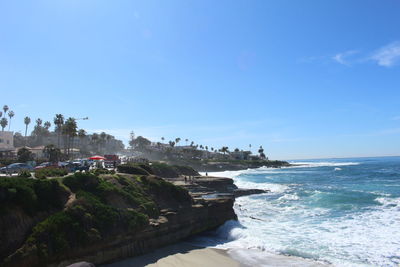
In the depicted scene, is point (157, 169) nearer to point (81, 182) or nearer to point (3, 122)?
point (81, 182)

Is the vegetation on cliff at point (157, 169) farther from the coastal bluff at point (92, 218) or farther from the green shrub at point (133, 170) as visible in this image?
the coastal bluff at point (92, 218)

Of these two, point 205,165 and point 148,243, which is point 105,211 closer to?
point 148,243

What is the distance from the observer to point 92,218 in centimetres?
1586

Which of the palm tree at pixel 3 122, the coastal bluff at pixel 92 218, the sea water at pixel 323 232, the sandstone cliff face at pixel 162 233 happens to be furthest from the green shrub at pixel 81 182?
the palm tree at pixel 3 122

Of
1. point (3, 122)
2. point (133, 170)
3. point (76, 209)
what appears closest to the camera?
point (76, 209)

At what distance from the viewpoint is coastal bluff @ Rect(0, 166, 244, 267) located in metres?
13.4

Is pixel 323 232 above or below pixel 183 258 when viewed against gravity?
above

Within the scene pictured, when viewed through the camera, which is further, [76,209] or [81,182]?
[81,182]

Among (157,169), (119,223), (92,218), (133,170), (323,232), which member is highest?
(133,170)

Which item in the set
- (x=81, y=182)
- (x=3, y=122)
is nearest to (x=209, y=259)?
(x=81, y=182)

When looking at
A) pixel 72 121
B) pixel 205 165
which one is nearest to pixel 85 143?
pixel 205 165

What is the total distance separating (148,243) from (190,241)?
3381 mm

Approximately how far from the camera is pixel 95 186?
61.9 feet

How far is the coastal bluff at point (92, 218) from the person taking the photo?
43.9ft
